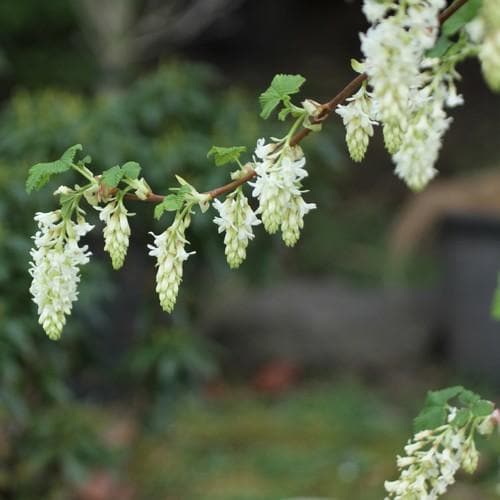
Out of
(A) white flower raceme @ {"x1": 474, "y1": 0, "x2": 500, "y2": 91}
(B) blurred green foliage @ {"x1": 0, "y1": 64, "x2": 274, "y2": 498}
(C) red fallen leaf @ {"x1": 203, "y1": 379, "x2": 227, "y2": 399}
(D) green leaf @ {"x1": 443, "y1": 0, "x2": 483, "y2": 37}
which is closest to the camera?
(A) white flower raceme @ {"x1": 474, "y1": 0, "x2": 500, "y2": 91}

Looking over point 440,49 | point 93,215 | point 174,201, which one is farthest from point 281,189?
point 93,215

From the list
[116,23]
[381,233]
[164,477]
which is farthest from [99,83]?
[164,477]

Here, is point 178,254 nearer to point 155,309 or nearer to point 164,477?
point 155,309

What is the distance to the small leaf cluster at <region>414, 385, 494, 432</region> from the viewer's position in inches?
56.3

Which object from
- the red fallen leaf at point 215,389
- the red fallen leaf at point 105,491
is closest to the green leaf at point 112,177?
the red fallen leaf at point 105,491

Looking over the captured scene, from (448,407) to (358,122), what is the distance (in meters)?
0.49

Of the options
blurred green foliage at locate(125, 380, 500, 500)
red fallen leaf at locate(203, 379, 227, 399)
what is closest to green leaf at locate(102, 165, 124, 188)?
blurred green foliage at locate(125, 380, 500, 500)

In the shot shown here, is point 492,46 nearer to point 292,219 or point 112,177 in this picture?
point 292,219

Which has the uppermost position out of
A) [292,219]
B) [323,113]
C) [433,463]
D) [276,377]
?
[276,377]

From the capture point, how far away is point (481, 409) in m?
1.43

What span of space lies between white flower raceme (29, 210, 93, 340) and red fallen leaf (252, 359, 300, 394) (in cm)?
375

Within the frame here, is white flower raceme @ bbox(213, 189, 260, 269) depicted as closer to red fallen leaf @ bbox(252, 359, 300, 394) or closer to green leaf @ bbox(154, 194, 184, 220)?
green leaf @ bbox(154, 194, 184, 220)

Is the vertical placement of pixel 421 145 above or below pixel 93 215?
below

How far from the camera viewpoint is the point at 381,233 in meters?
8.05
